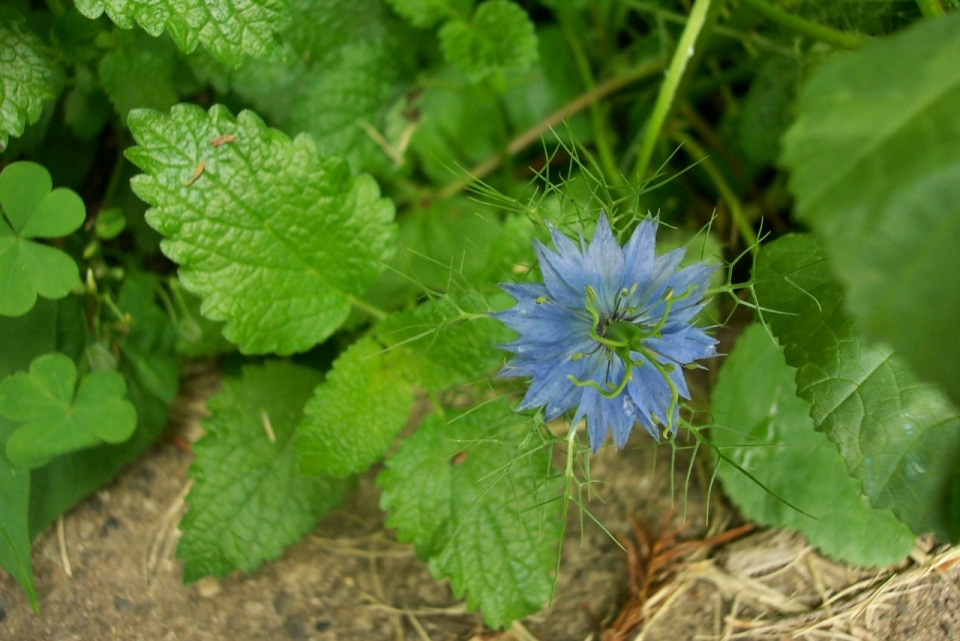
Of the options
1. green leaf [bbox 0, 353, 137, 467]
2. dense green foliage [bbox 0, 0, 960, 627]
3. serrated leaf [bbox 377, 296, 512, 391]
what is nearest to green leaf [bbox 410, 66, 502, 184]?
dense green foliage [bbox 0, 0, 960, 627]

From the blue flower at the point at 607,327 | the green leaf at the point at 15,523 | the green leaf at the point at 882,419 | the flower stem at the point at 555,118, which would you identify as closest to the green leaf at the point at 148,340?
the green leaf at the point at 15,523

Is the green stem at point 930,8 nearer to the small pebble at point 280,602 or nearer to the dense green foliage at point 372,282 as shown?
the dense green foliage at point 372,282

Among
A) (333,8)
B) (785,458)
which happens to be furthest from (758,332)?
(333,8)

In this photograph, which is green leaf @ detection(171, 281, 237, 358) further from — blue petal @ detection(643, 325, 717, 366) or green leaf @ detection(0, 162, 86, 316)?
blue petal @ detection(643, 325, 717, 366)

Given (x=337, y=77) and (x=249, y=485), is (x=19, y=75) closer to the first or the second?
(x=337, y=77)

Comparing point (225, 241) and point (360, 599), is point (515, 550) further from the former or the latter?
point (225, 241)
